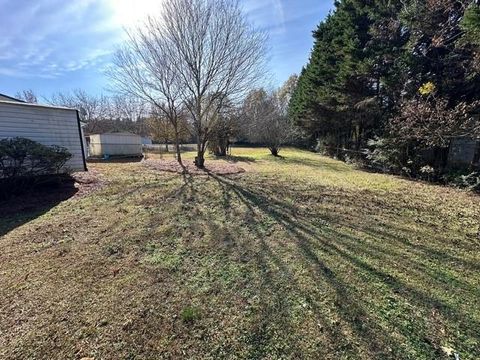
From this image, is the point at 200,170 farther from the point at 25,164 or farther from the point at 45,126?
the point at 25,164

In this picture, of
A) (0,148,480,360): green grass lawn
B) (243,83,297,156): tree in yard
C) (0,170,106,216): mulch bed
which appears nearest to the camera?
(0,148,480,360): green grass lawn

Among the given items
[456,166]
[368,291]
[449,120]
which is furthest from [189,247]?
[456,166]

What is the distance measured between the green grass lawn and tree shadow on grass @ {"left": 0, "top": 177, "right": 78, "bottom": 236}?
0.09 metres

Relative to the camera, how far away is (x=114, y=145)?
15.7 metres

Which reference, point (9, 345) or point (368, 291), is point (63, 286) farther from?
point (368, 291)

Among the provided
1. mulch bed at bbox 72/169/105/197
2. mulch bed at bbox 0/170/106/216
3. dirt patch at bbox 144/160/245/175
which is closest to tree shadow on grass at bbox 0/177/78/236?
mulch bed at bbox 0/170/106/216

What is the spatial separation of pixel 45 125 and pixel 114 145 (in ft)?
30.3

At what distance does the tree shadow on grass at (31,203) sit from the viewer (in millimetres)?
4426

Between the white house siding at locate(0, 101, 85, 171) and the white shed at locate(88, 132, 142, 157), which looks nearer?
the white house siding at locate(0, 101, 85, 171)

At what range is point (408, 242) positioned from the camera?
3.72m

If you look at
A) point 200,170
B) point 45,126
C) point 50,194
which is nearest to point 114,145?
point 200,170

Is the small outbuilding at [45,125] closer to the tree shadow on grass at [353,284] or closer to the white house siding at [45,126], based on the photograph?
the white house siding at [45,126]

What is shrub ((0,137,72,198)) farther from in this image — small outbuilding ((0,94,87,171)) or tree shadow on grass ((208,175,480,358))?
tree shadow on grass ((208,175,480,358))

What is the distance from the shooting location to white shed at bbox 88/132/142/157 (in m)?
15.5
